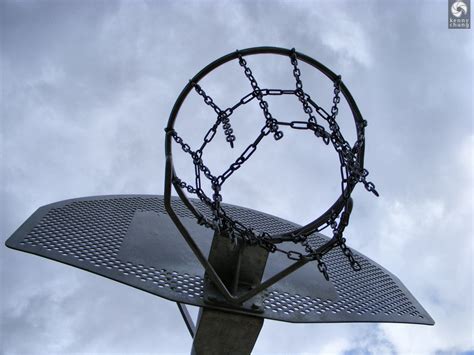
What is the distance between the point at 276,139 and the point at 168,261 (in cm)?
116

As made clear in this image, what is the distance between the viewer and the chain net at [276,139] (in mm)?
3439

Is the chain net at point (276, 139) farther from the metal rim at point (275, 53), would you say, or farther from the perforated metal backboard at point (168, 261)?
the perforated metal backboard at point (168, 261)

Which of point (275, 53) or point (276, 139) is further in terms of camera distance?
point (275, 53)

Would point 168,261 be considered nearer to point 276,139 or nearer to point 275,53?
point 276,139

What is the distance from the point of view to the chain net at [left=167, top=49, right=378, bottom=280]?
3.44 meters

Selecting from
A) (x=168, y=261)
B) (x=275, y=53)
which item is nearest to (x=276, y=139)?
(x=275, y=53)

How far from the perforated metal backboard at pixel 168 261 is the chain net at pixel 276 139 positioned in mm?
449

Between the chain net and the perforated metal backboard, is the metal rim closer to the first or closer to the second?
the chain net

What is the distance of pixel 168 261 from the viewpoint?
12.6 ft

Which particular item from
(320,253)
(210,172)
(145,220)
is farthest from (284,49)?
(145,220)

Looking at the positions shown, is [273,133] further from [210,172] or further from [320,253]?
[320,253]

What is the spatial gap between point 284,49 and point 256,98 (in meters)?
0.47

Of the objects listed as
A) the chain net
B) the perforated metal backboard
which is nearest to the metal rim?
the chain net

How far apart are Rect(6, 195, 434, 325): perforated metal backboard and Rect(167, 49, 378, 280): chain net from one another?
1.47ft
